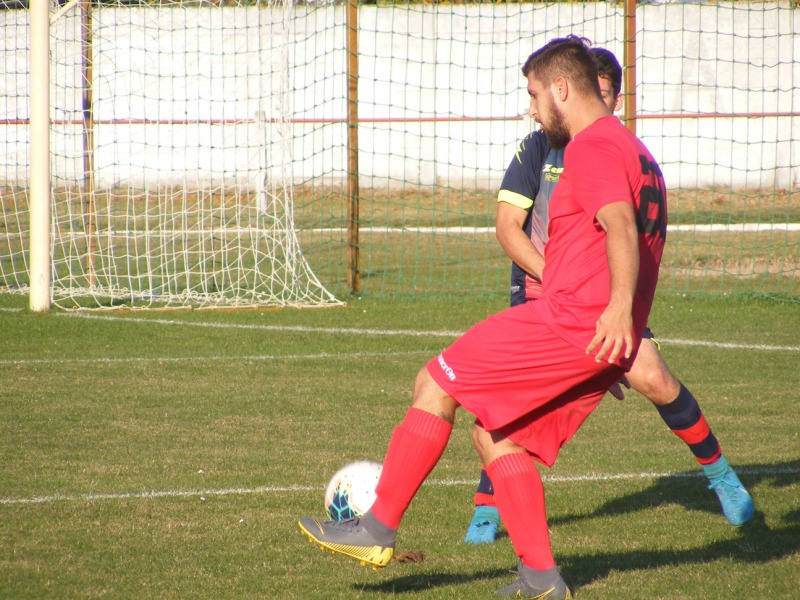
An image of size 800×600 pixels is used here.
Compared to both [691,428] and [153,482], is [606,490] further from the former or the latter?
[153,482]

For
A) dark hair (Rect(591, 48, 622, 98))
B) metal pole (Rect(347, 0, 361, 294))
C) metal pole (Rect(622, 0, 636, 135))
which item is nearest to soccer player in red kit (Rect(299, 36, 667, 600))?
dark hair (Rect(591, 48, 622, 98))

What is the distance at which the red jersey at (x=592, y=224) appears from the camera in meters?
3.33

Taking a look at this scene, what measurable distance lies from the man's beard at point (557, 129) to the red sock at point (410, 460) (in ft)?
3.27

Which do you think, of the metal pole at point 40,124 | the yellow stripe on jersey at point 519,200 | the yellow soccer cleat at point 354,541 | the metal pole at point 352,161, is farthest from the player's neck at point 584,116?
the metal pole at point 352,161

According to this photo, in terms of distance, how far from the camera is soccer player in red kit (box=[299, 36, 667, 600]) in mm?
3398

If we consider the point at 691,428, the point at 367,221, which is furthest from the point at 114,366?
the point at 367,221

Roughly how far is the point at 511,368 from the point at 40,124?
26.3 ft

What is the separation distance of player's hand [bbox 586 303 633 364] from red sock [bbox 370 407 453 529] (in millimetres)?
626

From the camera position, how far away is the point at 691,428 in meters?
4.33

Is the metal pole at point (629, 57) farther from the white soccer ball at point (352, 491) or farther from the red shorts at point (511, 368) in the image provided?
the red shorts at point (511, 368)

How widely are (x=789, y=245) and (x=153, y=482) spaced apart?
41.0ft

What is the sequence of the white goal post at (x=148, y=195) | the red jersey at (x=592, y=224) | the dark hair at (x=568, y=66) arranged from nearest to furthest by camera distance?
the red jersey at (x=592, y=224), the dark hair at (x=568, y=66), the white goal post at (x=148, y=195)

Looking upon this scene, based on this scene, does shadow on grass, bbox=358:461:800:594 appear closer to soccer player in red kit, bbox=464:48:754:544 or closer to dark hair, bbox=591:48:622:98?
soccer player in red kit, bbox=464:48:754:544

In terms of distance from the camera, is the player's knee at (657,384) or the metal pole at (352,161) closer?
the player's knee at (657,384)
